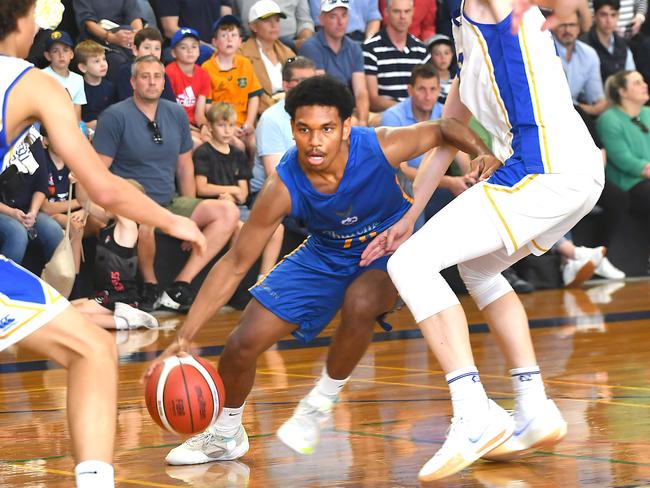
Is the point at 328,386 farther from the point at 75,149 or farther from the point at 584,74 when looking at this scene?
the point at 584,74

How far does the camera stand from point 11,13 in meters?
3.73

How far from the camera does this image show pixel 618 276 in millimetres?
11953

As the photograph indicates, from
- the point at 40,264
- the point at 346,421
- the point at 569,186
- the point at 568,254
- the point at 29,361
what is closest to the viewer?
the point at 569,186

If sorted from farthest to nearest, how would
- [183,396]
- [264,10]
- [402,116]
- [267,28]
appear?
[267,28], [264,10], [402,116], [183,396]

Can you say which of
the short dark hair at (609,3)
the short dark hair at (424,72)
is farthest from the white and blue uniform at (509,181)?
the short dark hair at (609,3)

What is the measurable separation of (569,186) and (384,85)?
755 centimetres

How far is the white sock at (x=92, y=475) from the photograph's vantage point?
353 centimetres

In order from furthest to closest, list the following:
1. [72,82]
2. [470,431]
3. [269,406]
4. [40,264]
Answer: [72,82]
[40,264]
[269,406]
[470,431]

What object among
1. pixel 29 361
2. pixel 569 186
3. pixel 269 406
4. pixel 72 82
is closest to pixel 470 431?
pixel 569 186

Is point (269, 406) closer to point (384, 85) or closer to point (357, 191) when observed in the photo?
point (357, 191)

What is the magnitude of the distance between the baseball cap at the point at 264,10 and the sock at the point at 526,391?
7.31m

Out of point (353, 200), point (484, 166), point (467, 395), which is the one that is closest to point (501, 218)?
point (484, 166)

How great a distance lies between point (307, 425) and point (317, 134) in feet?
3.75

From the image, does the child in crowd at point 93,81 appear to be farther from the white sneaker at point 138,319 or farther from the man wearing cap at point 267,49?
the white sneaker at point 138,319
